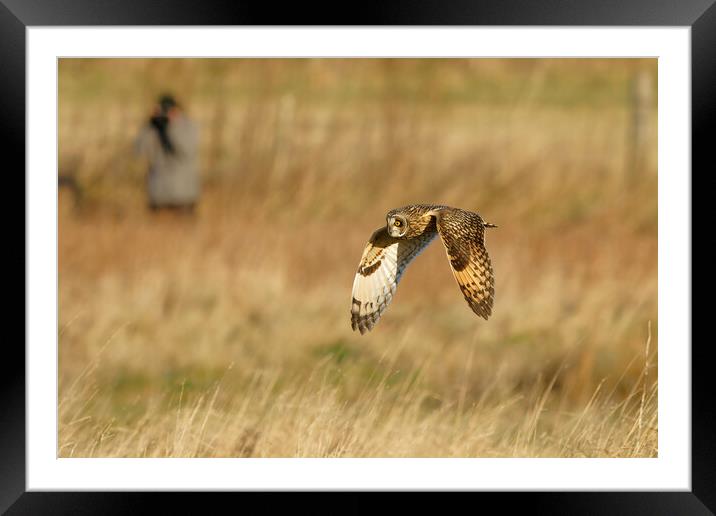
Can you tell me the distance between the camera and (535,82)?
1117 cm

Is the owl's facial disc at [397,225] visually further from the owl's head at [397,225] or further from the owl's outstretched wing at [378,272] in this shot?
the owl's outstretched wing at [378,272]

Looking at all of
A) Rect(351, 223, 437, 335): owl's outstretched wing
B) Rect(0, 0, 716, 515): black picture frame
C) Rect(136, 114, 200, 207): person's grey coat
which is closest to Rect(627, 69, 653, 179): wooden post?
Rect(136, 114, 200, 207): person's grey coat

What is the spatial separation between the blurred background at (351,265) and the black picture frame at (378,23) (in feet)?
1.45

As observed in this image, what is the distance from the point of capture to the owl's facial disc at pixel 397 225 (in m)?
3.90

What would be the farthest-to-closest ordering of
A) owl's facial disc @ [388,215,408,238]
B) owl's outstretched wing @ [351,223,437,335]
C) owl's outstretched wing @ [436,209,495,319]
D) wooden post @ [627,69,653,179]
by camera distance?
wooden post @ [627,69,653,179]
owl's outstretched wing @ [351,223,437,335]
owl's facial disc @ [388,215,408,238]
owl's outstretched wing @ [436,209,495,319]

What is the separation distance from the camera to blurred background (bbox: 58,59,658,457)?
163 inches

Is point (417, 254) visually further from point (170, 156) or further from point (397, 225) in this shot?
point (170, 156)

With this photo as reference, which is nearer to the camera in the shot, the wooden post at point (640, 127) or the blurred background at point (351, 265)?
the blurred background at point (351, 265)

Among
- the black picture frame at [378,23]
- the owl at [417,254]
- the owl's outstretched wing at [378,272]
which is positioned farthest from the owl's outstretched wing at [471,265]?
the black picture frame at [378,23]

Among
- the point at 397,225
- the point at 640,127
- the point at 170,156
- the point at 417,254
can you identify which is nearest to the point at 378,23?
the point at 397,225

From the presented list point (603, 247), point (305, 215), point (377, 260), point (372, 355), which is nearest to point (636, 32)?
point (377, 260)

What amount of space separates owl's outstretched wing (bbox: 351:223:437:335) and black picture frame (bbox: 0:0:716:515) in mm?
971

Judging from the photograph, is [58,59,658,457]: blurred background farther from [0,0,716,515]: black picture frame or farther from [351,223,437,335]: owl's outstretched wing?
[0,0,716,515]: black picture frame

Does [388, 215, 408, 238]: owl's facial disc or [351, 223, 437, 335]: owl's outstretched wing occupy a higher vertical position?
[388, 215, 408, 238]: owl's facial disc
